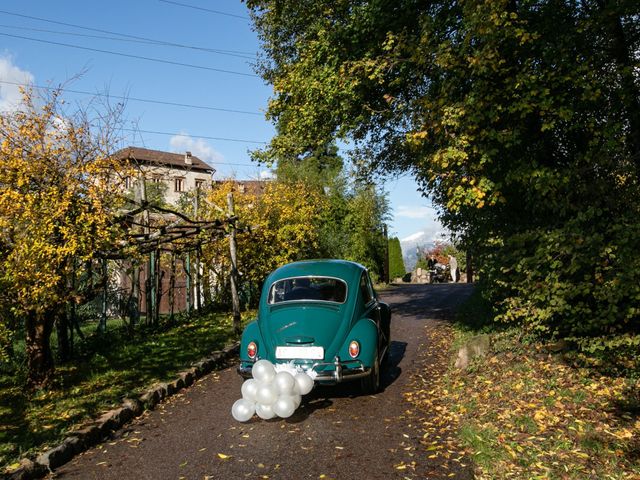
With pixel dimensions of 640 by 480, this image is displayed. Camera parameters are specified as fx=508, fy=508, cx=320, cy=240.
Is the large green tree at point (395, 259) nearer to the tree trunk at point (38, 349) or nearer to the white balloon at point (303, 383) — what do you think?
the tree trunk at point (38, 349)

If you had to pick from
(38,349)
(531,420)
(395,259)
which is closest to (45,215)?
(38,349)

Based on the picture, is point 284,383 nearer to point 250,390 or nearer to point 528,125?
point 250,390

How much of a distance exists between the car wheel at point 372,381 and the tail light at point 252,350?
64.5 inches

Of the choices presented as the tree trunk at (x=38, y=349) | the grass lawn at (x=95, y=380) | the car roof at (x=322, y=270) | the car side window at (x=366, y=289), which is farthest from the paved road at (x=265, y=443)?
the tree trunk at (x=38, y=349)

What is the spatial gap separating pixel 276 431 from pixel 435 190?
23.3ft

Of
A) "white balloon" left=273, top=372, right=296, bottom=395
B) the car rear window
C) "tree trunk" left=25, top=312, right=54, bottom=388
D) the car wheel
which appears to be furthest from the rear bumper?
"tree trunk" left=25, top=312, right=54, bottom=388

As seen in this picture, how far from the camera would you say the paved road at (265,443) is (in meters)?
5.02

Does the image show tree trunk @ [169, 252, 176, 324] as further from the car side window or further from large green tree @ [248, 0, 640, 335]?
the car side window

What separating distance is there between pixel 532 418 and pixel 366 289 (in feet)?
11.4

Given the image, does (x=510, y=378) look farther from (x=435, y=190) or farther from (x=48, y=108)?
(x=48, y=108)

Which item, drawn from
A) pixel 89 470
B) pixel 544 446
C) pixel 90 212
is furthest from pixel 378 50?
pixel 89 470

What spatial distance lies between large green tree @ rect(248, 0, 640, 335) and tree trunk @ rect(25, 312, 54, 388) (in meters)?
6.24

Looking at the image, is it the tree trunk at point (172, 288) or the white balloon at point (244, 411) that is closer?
the white balloon at point (244, 411)

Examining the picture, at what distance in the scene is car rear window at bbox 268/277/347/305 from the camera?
7961 mm
